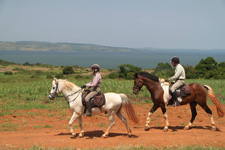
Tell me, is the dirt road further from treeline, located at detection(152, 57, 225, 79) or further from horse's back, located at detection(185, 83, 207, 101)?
treeline, located at detection(152, 57, 225, 79)

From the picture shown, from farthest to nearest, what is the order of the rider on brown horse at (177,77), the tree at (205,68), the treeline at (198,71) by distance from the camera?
1. the tree at (205,68)
2. the treeline at (198,71)
3. the rider on brown horse at (177,77)

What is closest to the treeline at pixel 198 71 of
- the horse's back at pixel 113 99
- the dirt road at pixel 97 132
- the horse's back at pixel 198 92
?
the dirt road at pixel 97 132

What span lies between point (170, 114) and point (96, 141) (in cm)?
656

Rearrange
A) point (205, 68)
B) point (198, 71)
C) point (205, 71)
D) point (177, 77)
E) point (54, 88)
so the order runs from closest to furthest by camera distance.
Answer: point (54, 88), point (177, 77), point (205, 71), point (198, 71), point (205, 68)

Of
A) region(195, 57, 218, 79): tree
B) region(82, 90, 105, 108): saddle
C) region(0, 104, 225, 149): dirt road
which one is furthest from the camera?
region(195, 57, 218, 79): tree

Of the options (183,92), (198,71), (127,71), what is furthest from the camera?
(198,71)

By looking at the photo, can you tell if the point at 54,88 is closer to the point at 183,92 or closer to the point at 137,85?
the point at 137,85

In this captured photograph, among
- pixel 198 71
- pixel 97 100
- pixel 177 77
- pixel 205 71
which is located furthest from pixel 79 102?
pixel 205 71

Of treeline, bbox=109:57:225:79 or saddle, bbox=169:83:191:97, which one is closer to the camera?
saddle, bbox=169:83:191:97

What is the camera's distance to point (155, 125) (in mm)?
11805

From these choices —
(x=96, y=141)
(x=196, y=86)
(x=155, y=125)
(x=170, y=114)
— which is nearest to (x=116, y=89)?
(x=170, y=114)

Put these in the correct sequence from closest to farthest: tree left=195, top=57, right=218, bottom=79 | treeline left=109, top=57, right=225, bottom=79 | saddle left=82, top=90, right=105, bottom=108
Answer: saddle left=82, top=90, right=105, bottom=108 → treeline left=109, top=57, right=225, bottom=79 → tree left=195, top=57, right=218, bottom=79

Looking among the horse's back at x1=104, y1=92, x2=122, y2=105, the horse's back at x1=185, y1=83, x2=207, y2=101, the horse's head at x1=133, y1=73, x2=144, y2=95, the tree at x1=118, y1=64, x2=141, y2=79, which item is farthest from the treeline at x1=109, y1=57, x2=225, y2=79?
the horse's back at x1=104, y1=92, x2=122, y2=105

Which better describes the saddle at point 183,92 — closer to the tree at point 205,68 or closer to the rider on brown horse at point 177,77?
the rider on brown horse at point 177,77
